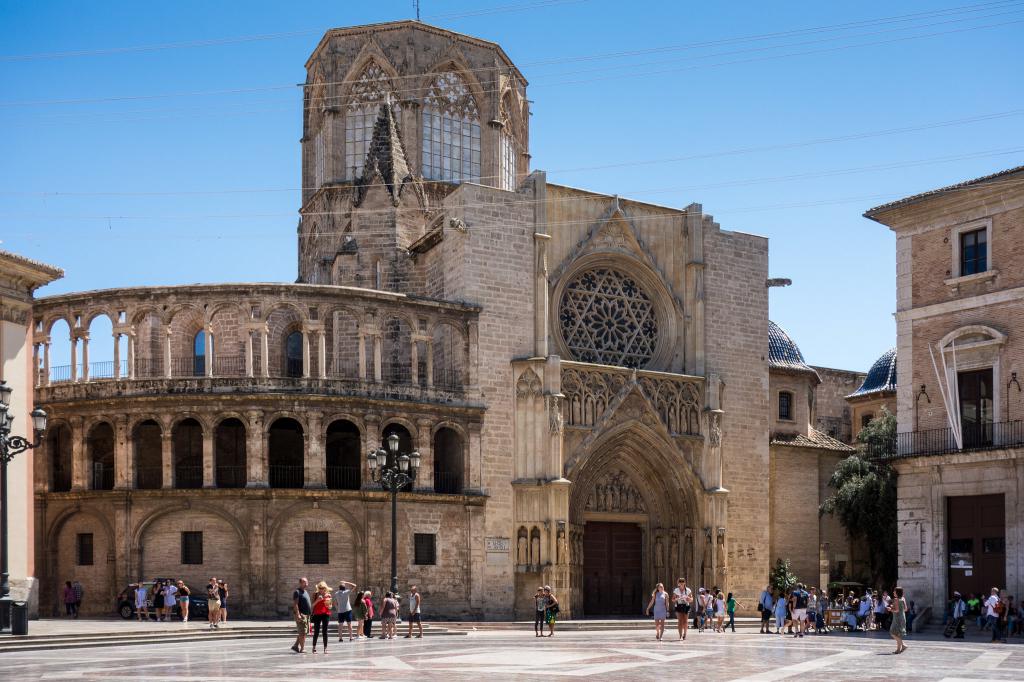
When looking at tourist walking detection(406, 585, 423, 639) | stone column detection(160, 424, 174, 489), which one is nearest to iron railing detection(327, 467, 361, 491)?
stone column detection(160, 424, 174, 489)

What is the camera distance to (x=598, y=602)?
4128cm

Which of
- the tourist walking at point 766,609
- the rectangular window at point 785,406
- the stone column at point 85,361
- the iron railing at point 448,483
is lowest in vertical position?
the tourist walking at point 766,609

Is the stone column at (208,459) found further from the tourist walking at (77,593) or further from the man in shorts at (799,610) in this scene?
the man in shorts at (799,610)

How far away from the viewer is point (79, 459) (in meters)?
36.9

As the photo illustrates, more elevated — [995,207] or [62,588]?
[995,207]

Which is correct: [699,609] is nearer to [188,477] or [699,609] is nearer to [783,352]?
[188,477]

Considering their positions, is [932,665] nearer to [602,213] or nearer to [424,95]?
[602,213]

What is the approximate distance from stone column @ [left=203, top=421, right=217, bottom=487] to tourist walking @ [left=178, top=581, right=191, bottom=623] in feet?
10.7

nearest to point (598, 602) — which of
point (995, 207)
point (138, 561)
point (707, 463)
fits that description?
point (707, 463)

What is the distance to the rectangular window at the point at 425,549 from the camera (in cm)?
3750

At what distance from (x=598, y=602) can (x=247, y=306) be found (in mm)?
14430

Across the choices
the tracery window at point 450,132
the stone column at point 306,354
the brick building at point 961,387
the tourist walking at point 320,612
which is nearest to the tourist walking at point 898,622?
the brick building at point 961,387

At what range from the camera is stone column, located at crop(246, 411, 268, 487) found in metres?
35.9

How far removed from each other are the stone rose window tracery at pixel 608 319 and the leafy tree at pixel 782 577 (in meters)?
9.59
